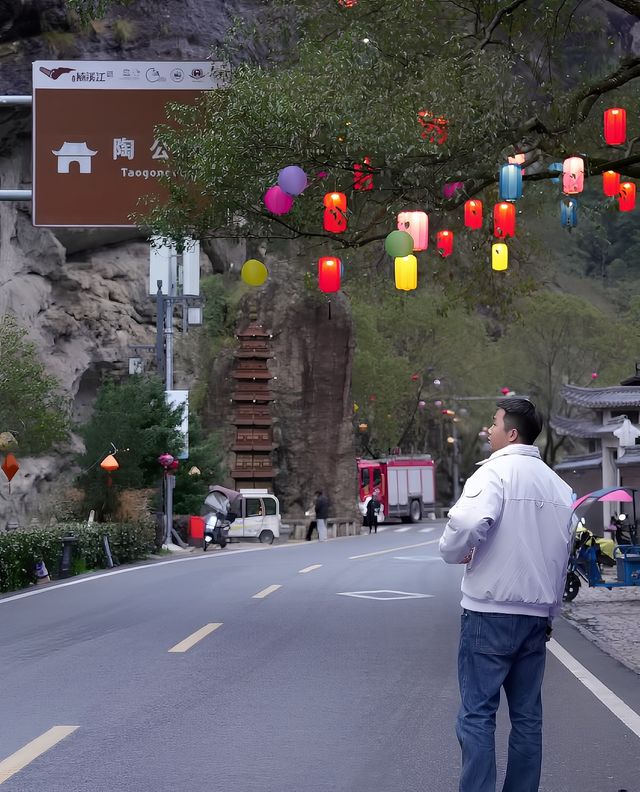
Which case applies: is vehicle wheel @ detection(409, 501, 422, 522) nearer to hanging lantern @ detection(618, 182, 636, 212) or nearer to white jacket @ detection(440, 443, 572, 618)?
hanging lantern @ detection(618, 182, 636, 212)

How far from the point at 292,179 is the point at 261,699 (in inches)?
307

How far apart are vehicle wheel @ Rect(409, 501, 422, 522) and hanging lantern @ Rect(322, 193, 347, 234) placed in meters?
48.8

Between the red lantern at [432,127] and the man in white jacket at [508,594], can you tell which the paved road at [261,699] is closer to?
the man in white jacket at [508,594]

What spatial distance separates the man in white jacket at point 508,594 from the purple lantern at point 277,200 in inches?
423

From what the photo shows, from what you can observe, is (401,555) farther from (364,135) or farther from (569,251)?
(569,251)

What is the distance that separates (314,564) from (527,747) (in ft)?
67.3

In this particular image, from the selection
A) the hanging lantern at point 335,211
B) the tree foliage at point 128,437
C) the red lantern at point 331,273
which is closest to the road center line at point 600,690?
the hanging lantern at point 335,211

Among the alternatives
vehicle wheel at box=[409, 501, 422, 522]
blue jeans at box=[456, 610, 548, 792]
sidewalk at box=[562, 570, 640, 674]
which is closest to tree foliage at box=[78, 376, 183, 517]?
sidewalk at box=[562, 570, 640, 674]

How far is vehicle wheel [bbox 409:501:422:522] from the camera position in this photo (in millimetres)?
64438

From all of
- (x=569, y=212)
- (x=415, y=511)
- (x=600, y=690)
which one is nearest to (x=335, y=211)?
(x=569, y=212)

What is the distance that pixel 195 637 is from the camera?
12844 millimetres

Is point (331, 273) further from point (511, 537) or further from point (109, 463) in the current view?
point (511, 537)

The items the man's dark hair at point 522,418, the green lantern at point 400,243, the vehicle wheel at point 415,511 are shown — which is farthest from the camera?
the vehicle wheel at point 415,511

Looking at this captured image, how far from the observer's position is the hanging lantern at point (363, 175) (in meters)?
15.5
